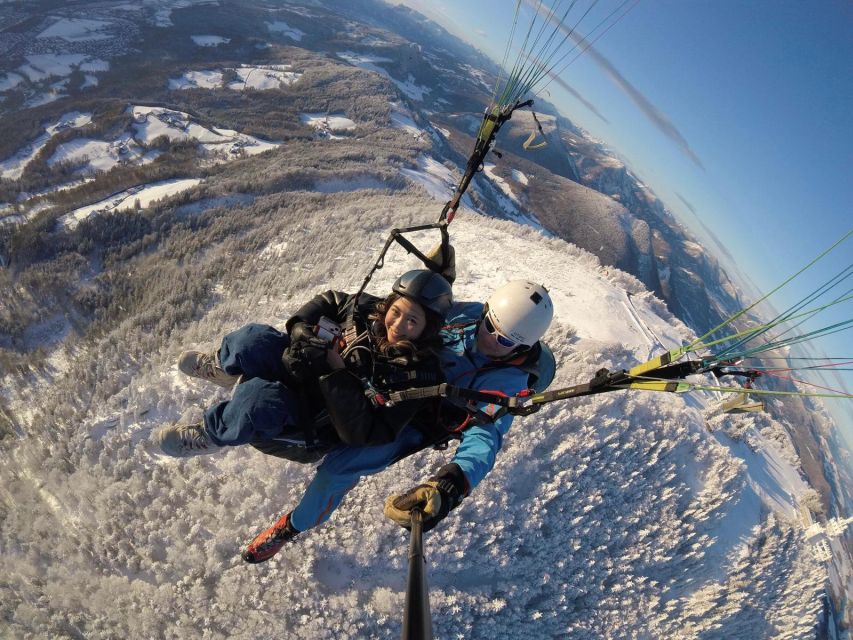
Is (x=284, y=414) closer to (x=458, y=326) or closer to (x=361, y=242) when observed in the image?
(x=458, y=326)

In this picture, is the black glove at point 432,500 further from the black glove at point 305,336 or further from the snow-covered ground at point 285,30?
the snow-covered ground at point 285,30

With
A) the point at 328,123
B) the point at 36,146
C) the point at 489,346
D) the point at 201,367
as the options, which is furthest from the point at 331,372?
the point at 328,123

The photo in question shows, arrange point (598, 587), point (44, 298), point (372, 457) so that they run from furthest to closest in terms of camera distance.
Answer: point (44, 298) < point (598, 587) < point (372, 457)

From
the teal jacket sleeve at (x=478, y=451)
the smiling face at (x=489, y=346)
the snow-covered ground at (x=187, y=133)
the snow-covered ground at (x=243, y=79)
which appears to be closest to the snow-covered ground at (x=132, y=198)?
the snow-covered ground at (x=187, y=133)

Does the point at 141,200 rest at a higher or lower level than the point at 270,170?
lower

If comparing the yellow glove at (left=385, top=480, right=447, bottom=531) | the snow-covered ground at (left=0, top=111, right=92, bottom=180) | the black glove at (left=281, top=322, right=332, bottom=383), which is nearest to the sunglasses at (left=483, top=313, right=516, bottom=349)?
the yellow glove at (left=385, top=480, right=447, bottom=531)

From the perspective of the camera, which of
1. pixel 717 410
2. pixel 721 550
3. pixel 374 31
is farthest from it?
pixel 374 31

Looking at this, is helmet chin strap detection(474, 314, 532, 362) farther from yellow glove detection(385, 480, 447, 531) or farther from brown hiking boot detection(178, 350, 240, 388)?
brown hiking boot detection(178, 350, 240, 388)

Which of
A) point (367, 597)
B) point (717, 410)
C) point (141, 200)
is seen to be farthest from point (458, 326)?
point (141, 200)
